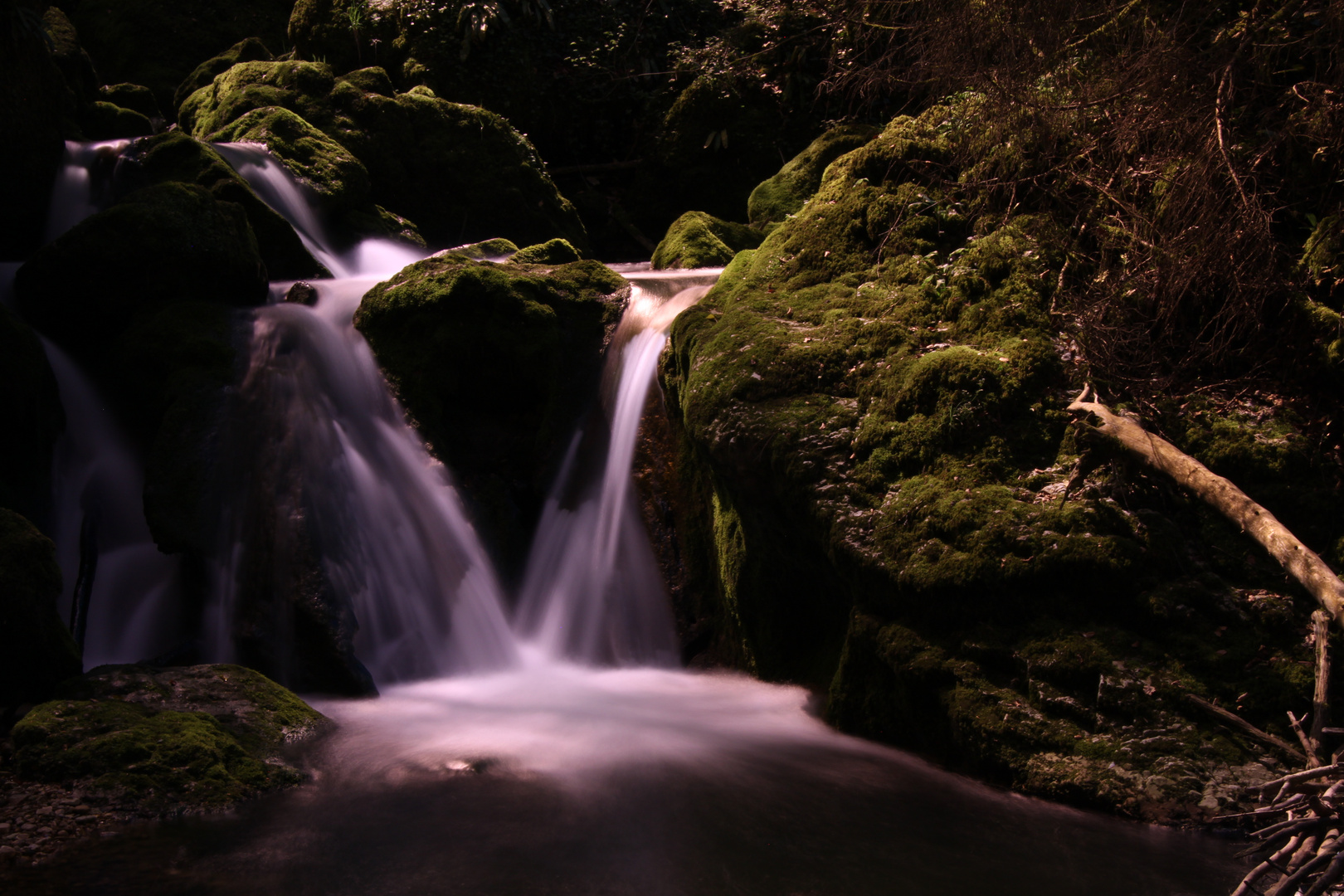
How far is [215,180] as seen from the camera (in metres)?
8.95

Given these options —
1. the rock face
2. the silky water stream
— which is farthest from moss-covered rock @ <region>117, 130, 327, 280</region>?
the rock face

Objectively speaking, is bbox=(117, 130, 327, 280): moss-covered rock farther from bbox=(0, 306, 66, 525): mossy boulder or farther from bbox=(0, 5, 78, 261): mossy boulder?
bbox=(0, 306, 66, 525): mossy boulder

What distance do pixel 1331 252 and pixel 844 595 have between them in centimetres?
313

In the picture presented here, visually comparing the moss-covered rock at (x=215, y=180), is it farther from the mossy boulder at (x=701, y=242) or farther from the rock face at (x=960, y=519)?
the rock face at (x=960, y=519)

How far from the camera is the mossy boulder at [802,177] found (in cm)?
971

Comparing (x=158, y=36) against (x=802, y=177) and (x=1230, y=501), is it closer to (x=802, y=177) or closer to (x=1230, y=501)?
(x=802, y=177)

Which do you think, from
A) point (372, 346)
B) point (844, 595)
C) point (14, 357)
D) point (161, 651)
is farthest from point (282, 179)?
point (844, 595)

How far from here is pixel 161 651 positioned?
5.91m

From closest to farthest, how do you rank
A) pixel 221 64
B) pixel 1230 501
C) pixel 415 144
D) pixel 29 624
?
1. pixel 1230 501
2. pixel 29 624
3. pixel 415 144
4. pixel 221 64

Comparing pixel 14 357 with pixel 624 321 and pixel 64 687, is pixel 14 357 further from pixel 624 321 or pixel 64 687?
pixel 624 321

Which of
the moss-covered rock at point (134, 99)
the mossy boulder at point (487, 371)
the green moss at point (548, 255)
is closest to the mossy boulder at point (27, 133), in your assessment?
the mossy boulder at point (487, 371)

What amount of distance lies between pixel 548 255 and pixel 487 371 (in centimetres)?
214

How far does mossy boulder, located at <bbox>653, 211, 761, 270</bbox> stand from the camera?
10062 millimetres

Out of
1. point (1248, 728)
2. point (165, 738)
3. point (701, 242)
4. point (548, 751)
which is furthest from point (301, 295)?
point (1248, 728)
